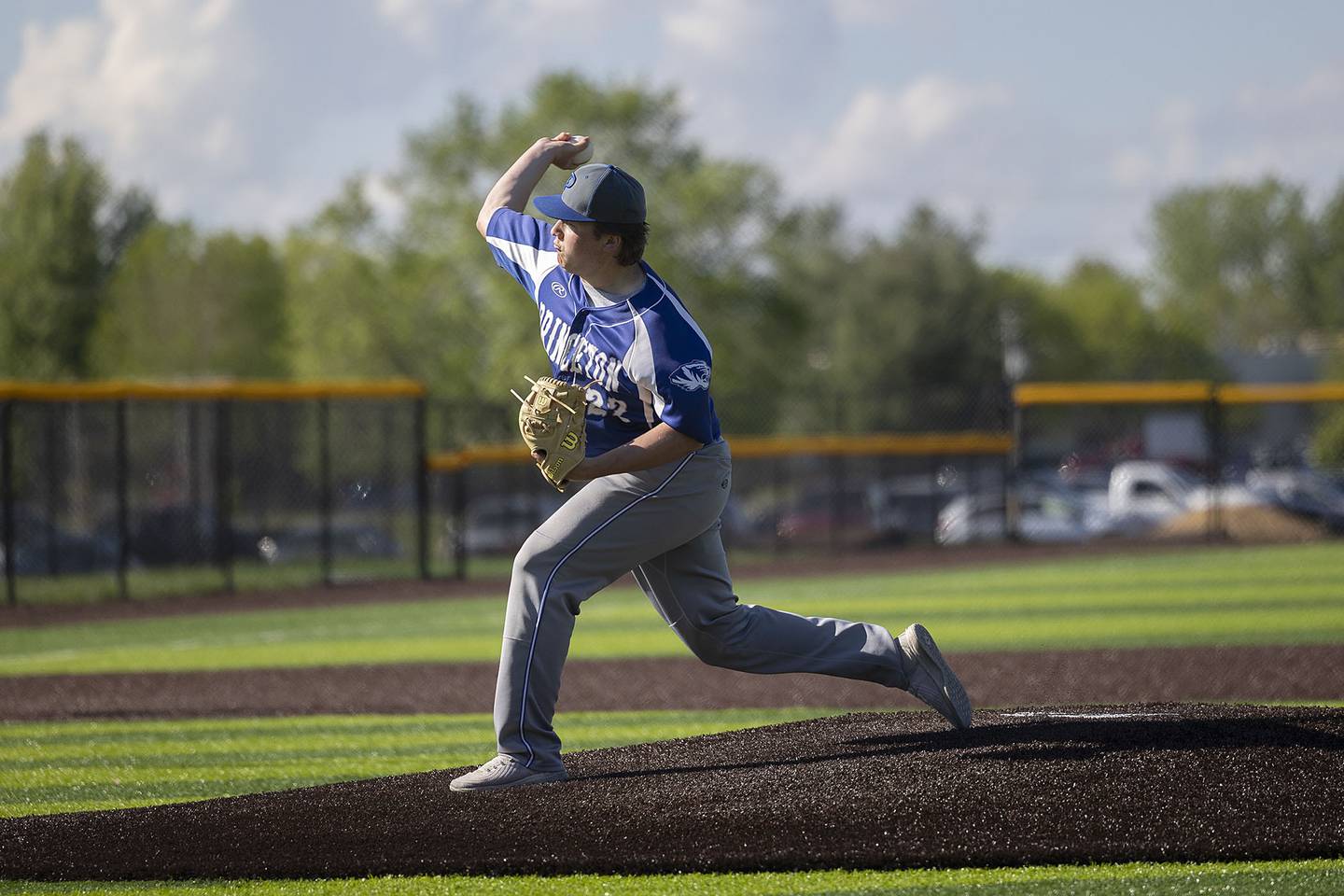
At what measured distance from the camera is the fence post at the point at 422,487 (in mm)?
19719

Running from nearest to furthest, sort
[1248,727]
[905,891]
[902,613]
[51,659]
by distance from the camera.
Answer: [905,891]
[1248,727]
[51,659]
[902,613]

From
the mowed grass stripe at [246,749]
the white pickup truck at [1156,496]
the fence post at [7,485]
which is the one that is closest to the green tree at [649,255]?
the white pickup truck at [1156,496]

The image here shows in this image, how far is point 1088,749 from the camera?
513 centimetres

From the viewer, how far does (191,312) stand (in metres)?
57.1

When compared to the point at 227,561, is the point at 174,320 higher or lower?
higher

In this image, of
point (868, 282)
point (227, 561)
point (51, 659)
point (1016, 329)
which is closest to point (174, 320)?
point (868, 282)

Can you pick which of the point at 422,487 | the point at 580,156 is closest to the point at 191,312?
the point at 422,487

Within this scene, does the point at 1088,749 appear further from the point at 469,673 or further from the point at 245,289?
the point at 245,289

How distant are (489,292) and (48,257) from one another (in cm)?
1406

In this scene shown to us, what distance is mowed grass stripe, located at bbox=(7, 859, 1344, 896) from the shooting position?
12.9 feet

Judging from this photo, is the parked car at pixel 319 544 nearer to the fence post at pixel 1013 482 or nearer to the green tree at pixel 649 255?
the fence post at pixel 1013 482

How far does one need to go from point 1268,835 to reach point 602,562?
7.08 ft

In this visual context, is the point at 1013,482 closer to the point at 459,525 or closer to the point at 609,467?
the point at 459,525

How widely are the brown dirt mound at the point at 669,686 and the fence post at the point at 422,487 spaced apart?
878 cm
